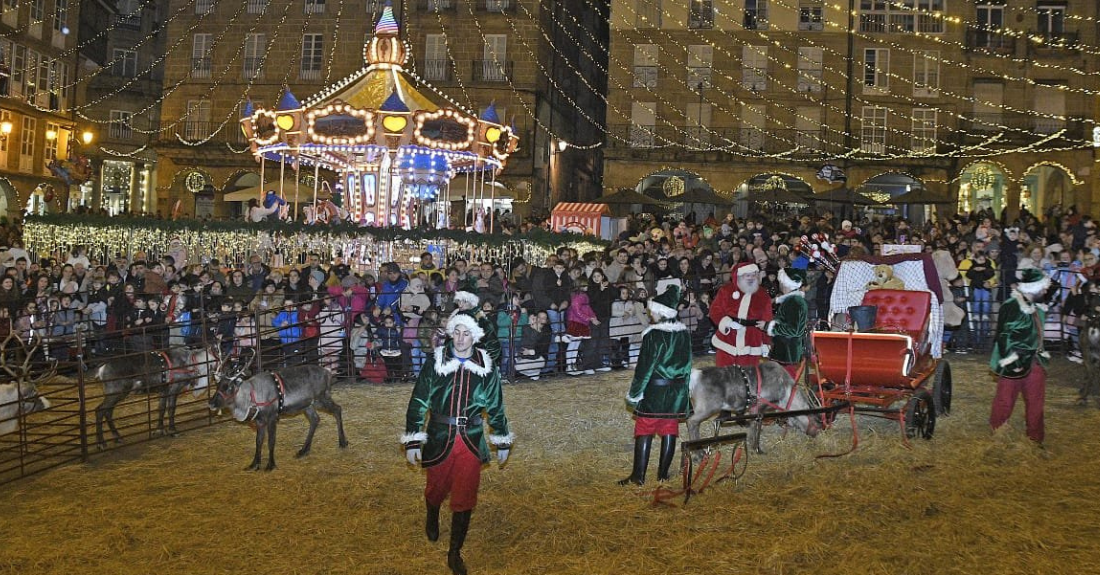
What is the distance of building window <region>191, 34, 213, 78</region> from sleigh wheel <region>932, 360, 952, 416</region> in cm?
3519

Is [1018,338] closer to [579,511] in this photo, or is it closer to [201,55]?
[579,511]

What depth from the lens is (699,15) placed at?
38.1 m

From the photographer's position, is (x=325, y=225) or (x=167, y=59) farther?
(x=167, y=59)

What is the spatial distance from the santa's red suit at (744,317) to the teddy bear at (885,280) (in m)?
1.31

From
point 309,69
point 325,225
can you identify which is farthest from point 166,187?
point 325,225

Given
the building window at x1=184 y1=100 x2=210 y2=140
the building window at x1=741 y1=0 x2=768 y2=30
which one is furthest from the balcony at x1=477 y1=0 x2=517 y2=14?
the building window at x1=184 y1=100 x2=210 y2=140

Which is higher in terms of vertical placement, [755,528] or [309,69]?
[309,69]

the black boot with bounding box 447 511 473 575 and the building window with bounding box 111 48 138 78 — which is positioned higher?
the building window with bounding box 111 48 138 78

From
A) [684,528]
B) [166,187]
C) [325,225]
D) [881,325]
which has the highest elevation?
[166,187]

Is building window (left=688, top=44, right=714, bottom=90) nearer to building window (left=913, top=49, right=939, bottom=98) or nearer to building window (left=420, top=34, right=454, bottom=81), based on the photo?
building window (left=913, top=49, right=939, bottom=98)

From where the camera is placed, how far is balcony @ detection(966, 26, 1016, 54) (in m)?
37.6

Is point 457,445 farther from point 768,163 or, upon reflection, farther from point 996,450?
point 768,163

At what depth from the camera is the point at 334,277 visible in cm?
1554

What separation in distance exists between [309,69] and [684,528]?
35016 mm
